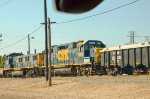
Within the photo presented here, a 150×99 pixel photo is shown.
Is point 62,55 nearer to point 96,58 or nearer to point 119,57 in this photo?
point 96,58

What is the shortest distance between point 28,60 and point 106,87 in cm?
3088

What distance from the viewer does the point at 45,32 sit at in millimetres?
36219

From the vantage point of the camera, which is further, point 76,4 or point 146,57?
point 146,57

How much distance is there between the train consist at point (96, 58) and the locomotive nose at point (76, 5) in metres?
32.6

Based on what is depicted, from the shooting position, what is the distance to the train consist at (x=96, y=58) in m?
34.7

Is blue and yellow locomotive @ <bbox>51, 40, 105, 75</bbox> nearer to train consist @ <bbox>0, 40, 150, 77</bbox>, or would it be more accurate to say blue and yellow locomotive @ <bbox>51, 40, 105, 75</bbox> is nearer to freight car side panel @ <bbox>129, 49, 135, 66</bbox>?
train consist @ <bbox>0, 40, 150, 77</bbox>

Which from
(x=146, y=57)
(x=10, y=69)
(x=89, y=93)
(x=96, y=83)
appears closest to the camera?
(x=89, y=93)

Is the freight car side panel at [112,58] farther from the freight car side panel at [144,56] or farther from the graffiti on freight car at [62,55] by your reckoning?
the graffiti on freight car at [62,55]

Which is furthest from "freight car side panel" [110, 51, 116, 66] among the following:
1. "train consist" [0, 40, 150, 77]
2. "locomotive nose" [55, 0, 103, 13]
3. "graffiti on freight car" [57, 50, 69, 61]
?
"locomotive nose" [55, 0, 103, 13]

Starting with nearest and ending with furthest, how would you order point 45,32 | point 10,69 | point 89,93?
point 89,93, point 45,32, point 10,69

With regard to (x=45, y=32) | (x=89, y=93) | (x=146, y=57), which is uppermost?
Answer: (x=45, y=32)

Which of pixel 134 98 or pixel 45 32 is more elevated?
pixel 45 32

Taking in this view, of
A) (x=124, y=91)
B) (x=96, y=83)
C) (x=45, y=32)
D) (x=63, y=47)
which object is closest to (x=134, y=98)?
(x=124, y=91)

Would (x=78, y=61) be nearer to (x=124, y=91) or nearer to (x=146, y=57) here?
(x=146, y=57)
